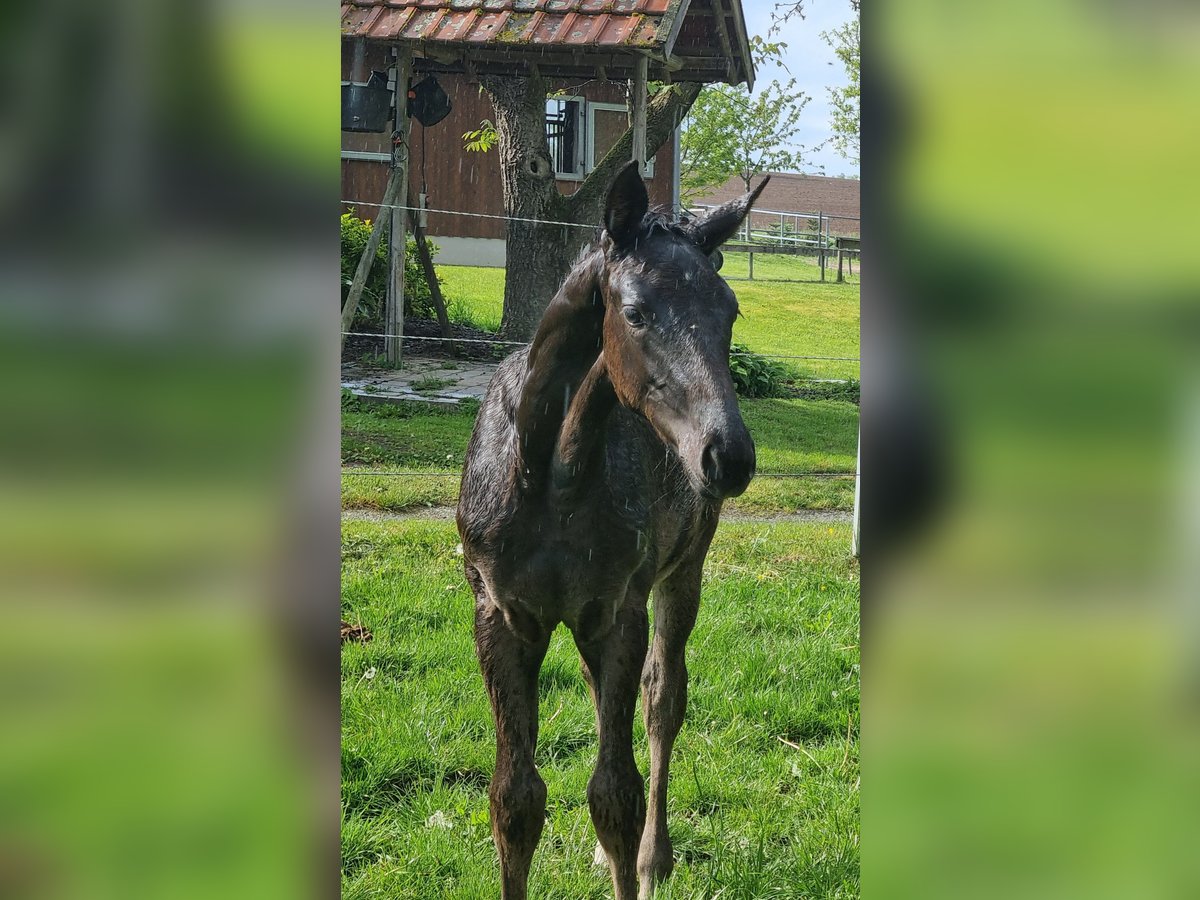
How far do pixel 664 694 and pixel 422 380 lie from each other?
513 centimetres

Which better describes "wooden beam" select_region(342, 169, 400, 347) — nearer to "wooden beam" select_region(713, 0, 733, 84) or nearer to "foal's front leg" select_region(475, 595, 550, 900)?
"wooden beam" select_region(713, 0, 733, 84)

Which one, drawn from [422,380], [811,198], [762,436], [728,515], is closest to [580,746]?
[728,515]

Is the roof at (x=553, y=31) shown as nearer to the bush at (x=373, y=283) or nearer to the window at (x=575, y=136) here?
the bush at (x=373, y=283)

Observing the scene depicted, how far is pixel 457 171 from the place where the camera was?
13.4m

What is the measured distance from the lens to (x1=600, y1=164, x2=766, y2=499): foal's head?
2031 millimetres

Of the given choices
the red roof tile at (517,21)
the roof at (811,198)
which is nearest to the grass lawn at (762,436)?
the roof at (811,198)

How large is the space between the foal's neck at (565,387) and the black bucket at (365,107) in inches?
225

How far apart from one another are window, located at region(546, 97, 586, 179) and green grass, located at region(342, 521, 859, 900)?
23.7ft

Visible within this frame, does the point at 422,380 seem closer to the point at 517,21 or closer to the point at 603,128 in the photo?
the point at 517,21
